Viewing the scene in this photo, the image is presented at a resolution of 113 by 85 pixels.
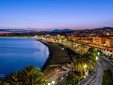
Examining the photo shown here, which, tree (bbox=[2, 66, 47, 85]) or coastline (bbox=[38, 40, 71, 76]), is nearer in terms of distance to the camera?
tree (bbox=[2, 66, 47, 85])

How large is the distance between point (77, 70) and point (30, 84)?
25.4 m

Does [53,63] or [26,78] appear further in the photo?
[53,63]

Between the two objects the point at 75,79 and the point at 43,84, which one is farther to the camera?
the point at 75,79

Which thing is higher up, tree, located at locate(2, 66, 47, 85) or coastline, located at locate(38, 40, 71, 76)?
tree, located at locate(2, 66, 47, 85)

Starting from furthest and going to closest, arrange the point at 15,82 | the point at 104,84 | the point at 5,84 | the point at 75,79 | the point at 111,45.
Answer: the point at 111,45
the point at 75,79
the point at 104,84
the point at 15,82
the point at 5,84

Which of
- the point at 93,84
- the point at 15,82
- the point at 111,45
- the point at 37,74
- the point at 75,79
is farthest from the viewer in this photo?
the point at 111,45

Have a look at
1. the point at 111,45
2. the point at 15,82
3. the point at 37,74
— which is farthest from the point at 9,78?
the point at 111,45

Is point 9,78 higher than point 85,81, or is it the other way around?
point 9,78

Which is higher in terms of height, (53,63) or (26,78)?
(26,78)

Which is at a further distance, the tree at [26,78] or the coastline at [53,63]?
the coastline at [53,63]

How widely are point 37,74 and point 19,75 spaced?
1.88 meters

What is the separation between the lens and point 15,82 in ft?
84.3

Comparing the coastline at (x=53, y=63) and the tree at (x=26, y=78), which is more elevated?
the tree at (x=26, y=78)

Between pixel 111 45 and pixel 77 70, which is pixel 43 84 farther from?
pixel 111 45
